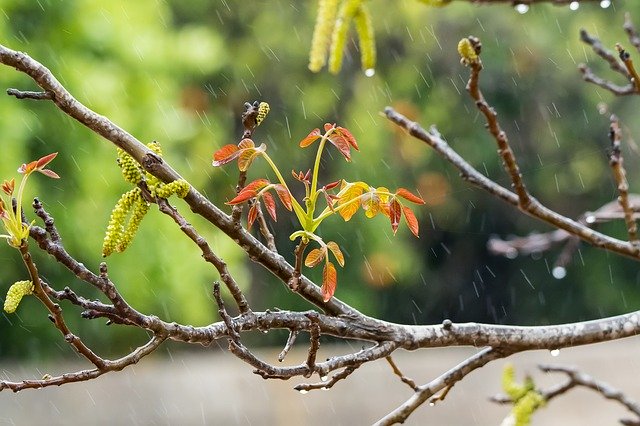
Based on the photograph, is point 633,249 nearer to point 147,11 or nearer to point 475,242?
point 147,11

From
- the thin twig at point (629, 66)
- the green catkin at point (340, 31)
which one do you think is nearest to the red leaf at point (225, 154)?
the green catkin at point (340, 31)

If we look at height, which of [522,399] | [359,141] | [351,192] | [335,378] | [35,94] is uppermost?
[35,94]

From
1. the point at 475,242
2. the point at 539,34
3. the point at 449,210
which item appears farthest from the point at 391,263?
the point at 539,34

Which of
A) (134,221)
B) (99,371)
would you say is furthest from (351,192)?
(99,371)

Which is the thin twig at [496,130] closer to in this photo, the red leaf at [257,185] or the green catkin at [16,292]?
the red leaf at [257,185]

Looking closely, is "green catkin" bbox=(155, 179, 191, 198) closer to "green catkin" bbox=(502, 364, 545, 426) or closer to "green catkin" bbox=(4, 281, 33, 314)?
"green catkin" bbox=(4, 281, 33, 314)

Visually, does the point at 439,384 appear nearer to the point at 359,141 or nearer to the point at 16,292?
the point at 16,292
